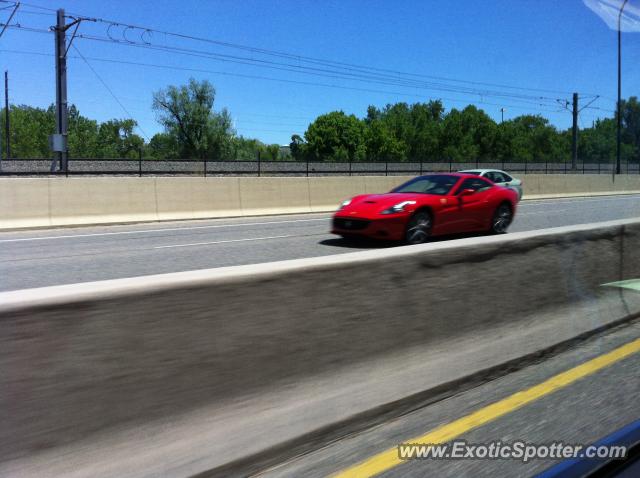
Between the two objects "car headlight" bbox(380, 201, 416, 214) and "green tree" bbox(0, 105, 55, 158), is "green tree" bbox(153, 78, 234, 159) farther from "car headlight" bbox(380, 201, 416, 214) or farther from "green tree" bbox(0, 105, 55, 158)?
"car headlight" bbox(380, 201, 416, 214)

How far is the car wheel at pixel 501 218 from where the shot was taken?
1312cm

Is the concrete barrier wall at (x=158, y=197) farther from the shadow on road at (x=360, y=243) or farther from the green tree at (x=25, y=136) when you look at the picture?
the green tree at (x=25, y=136)

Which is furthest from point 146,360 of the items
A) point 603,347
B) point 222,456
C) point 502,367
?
point 603,347

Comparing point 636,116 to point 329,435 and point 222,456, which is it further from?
point 222,456

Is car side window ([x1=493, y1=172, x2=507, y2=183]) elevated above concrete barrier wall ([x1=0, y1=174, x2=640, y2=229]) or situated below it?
above

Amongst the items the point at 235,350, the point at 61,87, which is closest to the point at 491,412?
the point at 235,350

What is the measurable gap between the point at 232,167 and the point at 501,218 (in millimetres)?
30645

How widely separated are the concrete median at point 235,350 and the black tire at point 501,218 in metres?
8.28

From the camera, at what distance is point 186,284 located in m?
3.13

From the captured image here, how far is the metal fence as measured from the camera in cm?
3381

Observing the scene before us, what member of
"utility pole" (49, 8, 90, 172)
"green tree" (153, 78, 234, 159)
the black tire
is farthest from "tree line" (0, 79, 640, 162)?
the black tire

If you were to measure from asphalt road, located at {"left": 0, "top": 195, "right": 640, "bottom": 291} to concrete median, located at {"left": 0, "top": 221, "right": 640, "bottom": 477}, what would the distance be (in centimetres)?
519

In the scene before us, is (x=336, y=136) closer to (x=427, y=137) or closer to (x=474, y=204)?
(x=427, y=137)

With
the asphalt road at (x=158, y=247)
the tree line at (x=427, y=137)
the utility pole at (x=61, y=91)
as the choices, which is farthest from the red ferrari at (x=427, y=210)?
the tree line at (x=427, y=137)
